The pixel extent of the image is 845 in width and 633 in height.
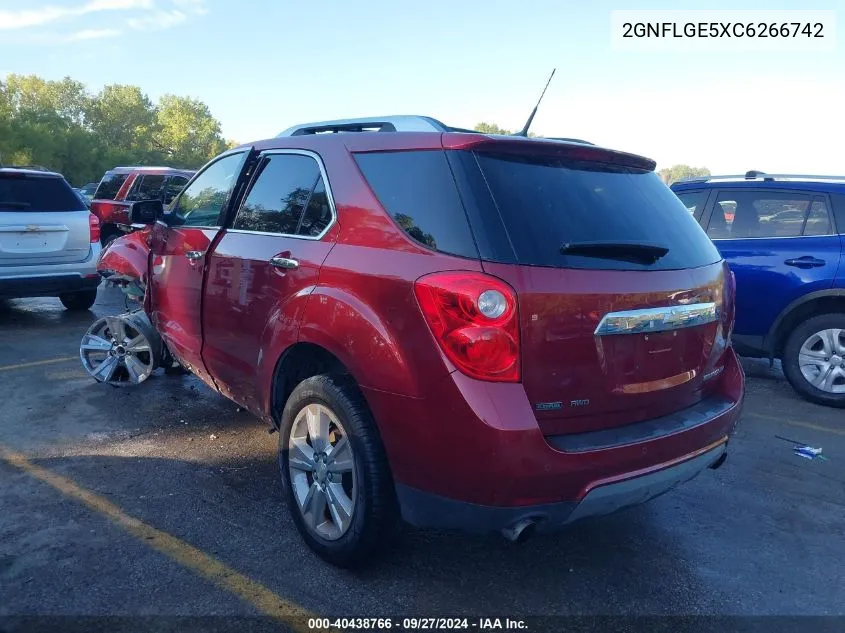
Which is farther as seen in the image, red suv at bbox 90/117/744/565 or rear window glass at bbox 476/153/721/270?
rear window glass at bbox 476/153/721/270

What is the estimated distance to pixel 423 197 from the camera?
258 centimetres

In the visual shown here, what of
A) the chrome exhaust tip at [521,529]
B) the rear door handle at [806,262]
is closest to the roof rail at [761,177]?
the rear door handle at [806,262]

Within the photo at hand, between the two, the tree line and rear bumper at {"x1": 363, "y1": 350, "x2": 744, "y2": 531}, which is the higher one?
the tree line

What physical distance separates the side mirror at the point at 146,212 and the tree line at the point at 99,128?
66.3 m

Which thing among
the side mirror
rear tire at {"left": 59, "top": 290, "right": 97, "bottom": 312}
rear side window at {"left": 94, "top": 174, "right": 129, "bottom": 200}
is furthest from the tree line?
the side mirror

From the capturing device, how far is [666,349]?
8.54ft

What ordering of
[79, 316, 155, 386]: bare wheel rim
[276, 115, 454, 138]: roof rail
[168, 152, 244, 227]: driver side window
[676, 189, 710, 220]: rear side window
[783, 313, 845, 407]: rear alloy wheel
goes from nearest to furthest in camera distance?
1. [276, 115, 454, 138]: roof rail
2. [168, 152, 244, 227]: driver side window
3. [79, 316, 155, 386]: bare wheel rim
4. [783, 313, 845, 407]: rear alloy wheel
5. [676, 189, 710, 220]: rear side window

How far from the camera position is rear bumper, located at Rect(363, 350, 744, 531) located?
2.23m

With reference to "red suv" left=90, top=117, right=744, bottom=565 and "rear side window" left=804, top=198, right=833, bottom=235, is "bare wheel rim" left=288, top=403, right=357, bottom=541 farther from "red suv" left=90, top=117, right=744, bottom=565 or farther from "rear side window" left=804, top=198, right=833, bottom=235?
"rear side window" left=804, top=198, right=833, bottom=235

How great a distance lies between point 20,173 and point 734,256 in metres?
7.63

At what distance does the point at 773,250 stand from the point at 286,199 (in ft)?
14.7

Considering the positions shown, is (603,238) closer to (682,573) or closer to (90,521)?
(682,573)

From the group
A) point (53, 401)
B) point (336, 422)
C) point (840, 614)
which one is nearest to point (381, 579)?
point (336, 422)

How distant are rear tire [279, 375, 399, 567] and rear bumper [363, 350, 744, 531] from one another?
0.11 m
